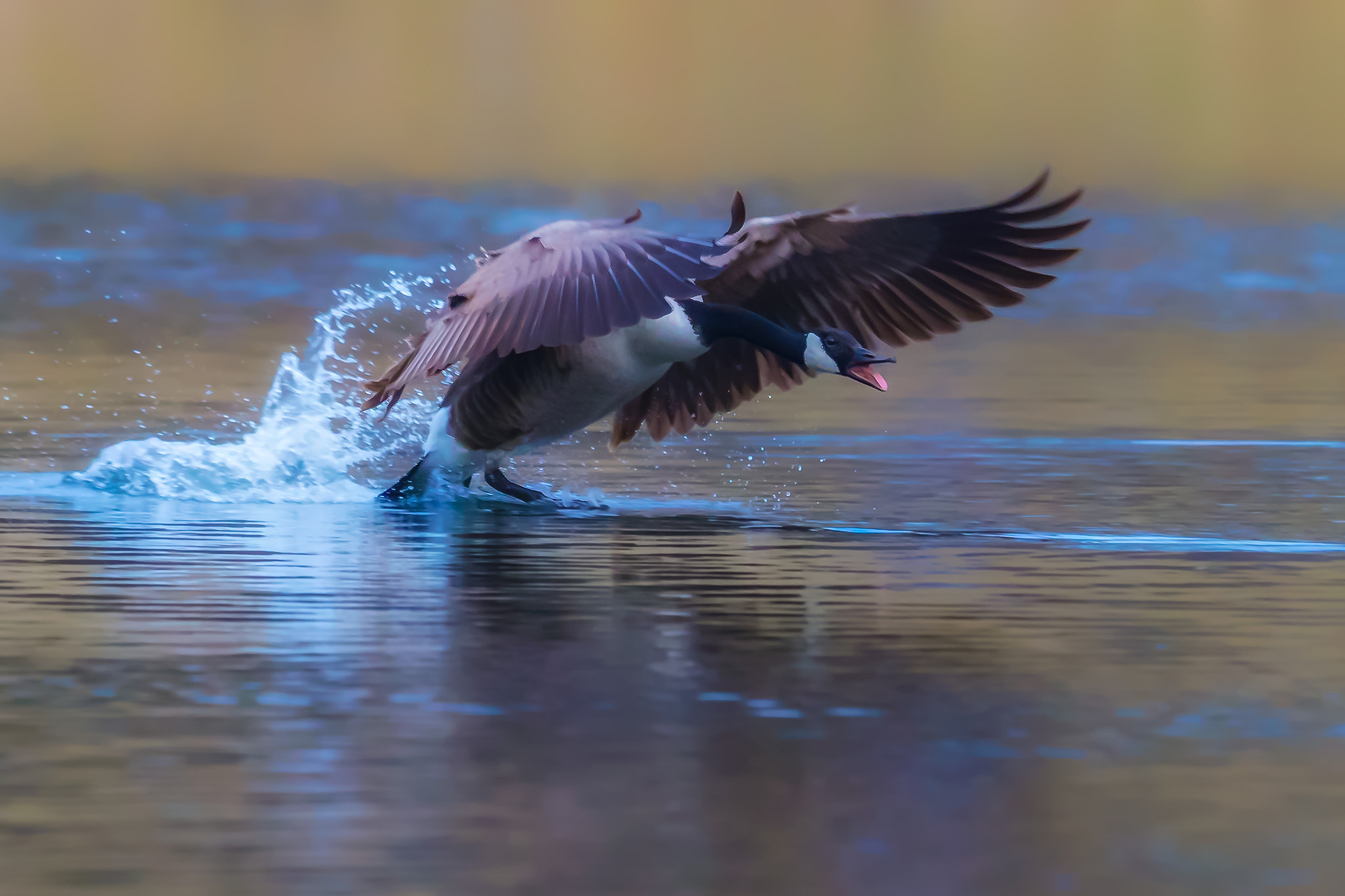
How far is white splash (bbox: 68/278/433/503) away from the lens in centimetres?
946

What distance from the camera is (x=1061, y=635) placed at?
6.18 metres

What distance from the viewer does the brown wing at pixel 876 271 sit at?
945cm

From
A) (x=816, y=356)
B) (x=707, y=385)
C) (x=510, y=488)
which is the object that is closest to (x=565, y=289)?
(x=816, y=356)

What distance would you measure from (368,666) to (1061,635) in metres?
1.92

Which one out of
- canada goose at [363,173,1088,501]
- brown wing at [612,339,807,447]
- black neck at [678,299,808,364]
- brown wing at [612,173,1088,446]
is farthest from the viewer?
brown wing at [612,339,807,447]

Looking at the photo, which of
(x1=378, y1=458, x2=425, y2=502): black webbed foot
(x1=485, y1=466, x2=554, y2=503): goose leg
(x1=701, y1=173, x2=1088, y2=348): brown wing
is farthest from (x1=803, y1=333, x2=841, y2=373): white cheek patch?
(x1=378, y1=458, x2=425, y2=502): black webbed foot

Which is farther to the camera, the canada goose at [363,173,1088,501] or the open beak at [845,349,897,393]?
the open beak at [845,349,897,393]

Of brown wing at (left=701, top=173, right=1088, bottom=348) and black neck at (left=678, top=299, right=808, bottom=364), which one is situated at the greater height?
brown wing at (left=701, top=173, right=1088, bottom=348)

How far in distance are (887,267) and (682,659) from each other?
4.35 m

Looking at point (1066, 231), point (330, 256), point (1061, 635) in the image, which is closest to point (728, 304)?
point (1066, 231)

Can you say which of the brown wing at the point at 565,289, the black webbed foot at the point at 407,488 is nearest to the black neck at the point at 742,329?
the brown wing at the point at 565,289

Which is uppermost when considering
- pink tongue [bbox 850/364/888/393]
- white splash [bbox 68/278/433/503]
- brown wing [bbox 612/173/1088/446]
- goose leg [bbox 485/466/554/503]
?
brown wing [bbox 612/173/1088/446]

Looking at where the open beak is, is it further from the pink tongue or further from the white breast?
the white breast

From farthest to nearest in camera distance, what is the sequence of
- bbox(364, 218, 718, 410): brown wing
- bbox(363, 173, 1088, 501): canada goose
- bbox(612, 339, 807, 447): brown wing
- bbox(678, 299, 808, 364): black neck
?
bbox(612, 339, 807, 447): brown wing < bbox(678, 299, 808, 364): black neck < bbox(363, 173, 1088, 501): canada goose < bbox(364, 218, 718, 410): brown wing
